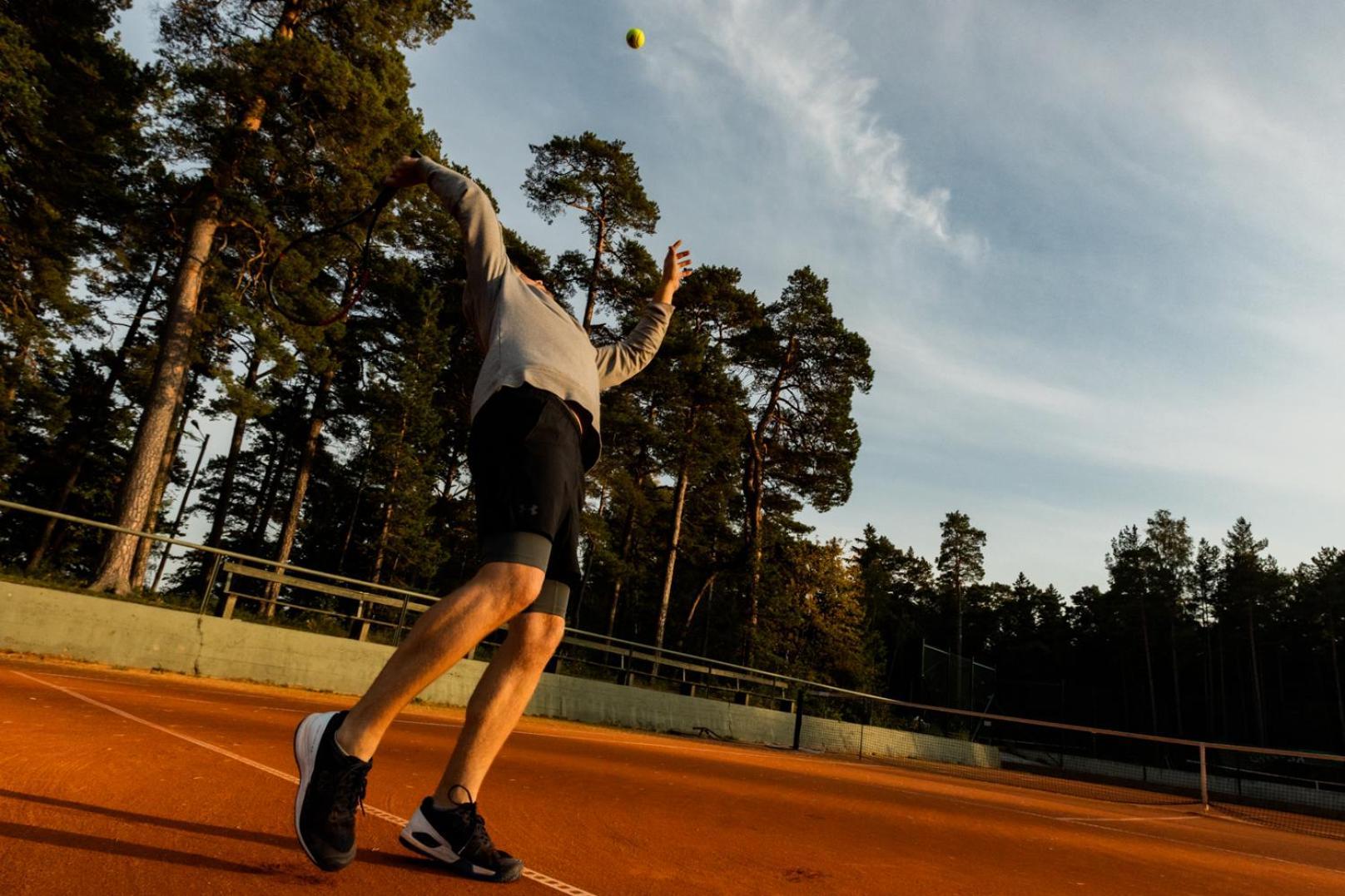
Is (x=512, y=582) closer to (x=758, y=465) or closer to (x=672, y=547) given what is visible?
(x=672, y=547)

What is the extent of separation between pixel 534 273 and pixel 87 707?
4268 millimetres

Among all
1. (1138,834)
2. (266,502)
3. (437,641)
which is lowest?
(1138,834)

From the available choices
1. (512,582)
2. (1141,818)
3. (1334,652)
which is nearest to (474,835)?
(512,582)

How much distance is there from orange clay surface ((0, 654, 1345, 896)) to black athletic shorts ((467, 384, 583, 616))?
86 centimetres

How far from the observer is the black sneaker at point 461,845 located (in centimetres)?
199

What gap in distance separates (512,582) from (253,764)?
7.33ft

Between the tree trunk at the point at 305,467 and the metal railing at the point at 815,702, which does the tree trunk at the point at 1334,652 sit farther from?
the tree trunk at the point at 305,467

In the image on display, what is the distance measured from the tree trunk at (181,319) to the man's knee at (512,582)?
542 inches

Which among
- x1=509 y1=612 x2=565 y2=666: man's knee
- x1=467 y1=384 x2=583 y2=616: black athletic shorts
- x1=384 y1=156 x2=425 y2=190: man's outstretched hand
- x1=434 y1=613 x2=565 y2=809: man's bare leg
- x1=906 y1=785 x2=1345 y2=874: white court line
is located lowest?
x1=906 y1=785 x2=1345 y2=874: white court line

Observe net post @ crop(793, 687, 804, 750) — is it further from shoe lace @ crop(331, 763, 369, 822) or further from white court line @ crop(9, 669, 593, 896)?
shoe lace @ crop(331, 763, 369, 822)

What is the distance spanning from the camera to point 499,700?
85.7 inches

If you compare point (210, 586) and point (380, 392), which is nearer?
point (210, 586)

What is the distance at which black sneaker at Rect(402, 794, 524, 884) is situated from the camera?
1.99m

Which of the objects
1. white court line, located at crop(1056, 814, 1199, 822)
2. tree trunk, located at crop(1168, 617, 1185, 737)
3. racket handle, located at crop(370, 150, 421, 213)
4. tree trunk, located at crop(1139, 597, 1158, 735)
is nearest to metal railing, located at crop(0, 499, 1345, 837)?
white court line, located at crop(1056, 814, 1199, 822)
